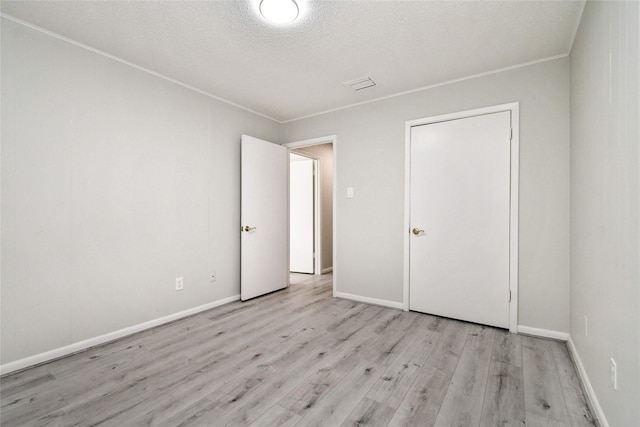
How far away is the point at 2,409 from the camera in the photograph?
163 centimetres

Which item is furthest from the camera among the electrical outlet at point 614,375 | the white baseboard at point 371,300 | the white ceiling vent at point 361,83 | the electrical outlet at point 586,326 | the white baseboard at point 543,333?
the white baseboard at point 371,300

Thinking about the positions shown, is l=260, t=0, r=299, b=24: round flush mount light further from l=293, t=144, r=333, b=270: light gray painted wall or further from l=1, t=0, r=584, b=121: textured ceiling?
l=293, t=144, r=333, b=270: light gray painted wall

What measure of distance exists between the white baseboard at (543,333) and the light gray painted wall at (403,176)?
1.6 inches

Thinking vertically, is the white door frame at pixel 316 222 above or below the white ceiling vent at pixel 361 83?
below

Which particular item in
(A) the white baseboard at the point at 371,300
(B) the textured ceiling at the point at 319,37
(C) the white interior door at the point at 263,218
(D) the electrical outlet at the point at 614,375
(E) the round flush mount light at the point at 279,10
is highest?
(B) the textured ceiling at the point at 319,37

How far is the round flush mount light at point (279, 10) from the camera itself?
1.85 m

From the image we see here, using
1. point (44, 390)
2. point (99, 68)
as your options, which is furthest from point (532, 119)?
point (44, 390)

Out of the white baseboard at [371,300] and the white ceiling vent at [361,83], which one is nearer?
the white ceiling vent at [361,83]

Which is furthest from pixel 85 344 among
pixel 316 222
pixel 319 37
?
pixel 316 222

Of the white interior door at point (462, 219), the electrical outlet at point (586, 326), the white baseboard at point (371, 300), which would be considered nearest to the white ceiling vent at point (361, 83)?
the white interior door at point (462, 219)

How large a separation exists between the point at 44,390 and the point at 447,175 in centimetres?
352

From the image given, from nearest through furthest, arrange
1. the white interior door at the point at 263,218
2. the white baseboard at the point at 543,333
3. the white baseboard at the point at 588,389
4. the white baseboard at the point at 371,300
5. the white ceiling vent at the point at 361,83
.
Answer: the white baseboard at the point at 588,389
the white baseboard at the point at 543,333
the white ceiling vent at the point at 361,83
the white baseboard at the point at 371,300
the white interior door at the point at 263,218

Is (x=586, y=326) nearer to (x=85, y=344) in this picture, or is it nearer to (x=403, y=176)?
(x=403, y=176)

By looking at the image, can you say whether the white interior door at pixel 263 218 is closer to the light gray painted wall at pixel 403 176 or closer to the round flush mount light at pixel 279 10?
the light gray painted wall at pixel 403 176
